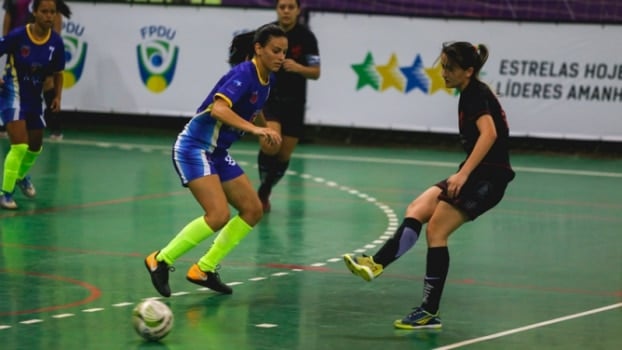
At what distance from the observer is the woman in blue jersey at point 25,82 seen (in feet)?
44.9

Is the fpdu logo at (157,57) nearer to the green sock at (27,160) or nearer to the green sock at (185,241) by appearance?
the green sock at (27,160)

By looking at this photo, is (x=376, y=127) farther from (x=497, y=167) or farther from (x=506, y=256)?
(x=497, y=167)

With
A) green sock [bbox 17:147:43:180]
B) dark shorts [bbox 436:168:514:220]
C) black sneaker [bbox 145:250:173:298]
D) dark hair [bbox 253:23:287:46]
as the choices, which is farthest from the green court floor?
dark hair [bbox 253:23:287:46]

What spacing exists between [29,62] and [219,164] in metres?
4.62

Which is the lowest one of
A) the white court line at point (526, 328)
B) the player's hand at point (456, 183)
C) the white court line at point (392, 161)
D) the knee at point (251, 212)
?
the white court line at point (392, 161)

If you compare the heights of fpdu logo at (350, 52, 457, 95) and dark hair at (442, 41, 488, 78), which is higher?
dark hair at (442, 41, 488, 78)

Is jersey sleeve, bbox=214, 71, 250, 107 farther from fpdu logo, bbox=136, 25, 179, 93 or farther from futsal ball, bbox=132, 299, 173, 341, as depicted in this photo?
fpdu logo, bbox=136, 25, 179, 93

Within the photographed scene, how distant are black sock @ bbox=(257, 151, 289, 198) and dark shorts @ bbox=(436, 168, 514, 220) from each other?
5185 mm

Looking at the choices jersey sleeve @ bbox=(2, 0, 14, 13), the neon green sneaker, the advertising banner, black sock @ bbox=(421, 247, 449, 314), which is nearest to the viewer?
A: black sock @ bbox=(421, 247, 449, 314)

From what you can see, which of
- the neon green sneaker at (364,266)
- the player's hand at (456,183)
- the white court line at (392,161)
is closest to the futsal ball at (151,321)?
the neon green sneaker at (364,266)

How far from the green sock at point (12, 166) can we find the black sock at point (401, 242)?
5.86 metres

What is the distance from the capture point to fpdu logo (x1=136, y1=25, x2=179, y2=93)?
21047mm

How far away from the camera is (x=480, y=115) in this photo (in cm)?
865

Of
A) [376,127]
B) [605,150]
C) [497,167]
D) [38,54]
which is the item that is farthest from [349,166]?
[497,167]
